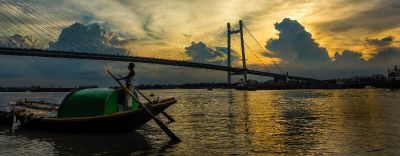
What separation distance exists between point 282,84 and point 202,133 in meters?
135

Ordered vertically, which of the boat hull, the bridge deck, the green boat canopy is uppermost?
the bridge deck

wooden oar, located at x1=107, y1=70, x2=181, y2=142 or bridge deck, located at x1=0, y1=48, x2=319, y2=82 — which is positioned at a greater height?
bridge deck, located at x1=0, y1=48, x2=319, y2=82

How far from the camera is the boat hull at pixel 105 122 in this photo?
1608cm

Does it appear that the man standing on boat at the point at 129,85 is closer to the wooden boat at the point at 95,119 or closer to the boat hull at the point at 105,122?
the wooden boat at the point at 95,119

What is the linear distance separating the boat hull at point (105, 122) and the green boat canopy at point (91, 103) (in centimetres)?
40

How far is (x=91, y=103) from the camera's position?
54.9 feet

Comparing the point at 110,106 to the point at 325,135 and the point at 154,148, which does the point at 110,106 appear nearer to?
the point at 154,148

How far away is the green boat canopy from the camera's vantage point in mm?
16469

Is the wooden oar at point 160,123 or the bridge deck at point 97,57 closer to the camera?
the wooden oar at point 160,123

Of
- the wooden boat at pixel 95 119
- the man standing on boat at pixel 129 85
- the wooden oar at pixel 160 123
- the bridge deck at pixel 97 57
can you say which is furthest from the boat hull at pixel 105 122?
the bridge deck at pixel 97 57

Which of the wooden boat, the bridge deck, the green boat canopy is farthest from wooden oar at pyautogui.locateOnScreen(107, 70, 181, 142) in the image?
the bridge deck

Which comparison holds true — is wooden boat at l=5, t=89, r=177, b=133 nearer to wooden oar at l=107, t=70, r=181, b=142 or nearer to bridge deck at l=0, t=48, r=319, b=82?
wooden oar at l=107, t=70, r=181, b=142

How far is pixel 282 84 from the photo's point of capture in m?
149

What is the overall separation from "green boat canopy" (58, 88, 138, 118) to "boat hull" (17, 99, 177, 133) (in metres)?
0.40
